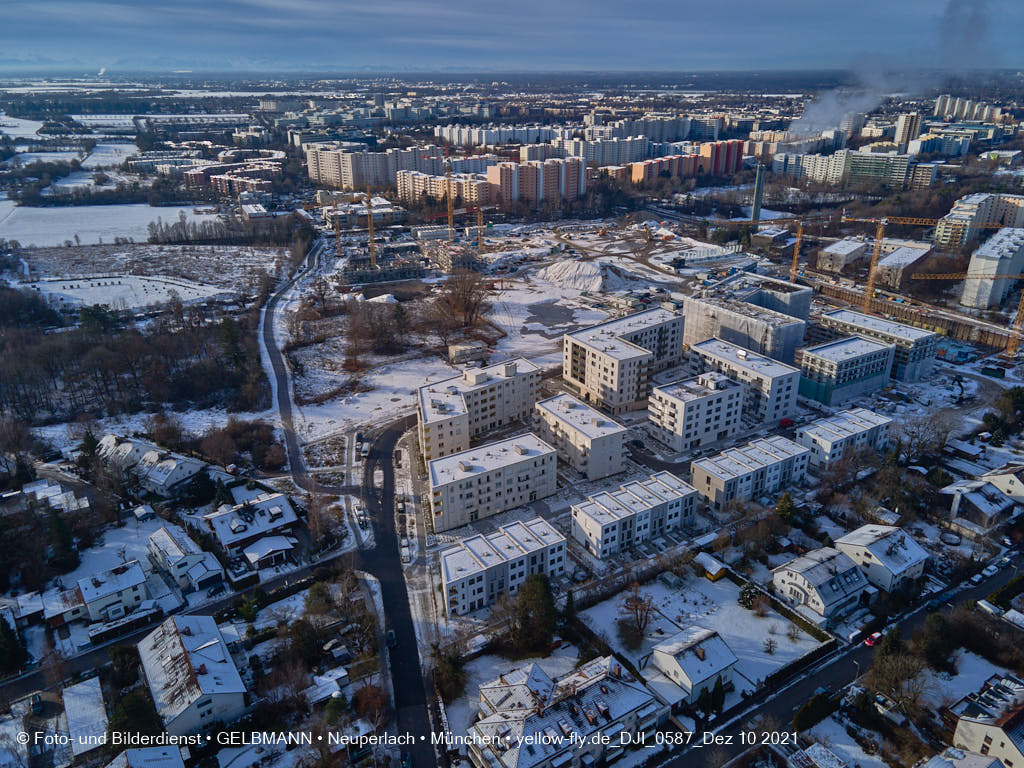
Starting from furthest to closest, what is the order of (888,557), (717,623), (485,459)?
(485,459)
(888,557)
(717,623)

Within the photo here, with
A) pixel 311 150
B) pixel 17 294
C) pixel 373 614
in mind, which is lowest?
pixel 373 614

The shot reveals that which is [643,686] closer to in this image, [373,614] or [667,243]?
[373,614]

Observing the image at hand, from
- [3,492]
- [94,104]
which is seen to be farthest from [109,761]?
[94,104]

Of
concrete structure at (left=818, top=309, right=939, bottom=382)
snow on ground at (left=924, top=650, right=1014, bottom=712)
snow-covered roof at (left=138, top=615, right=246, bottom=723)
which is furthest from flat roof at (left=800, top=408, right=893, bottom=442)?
snow-covered roof at (left=138, top=615, right=246, bottom=723)

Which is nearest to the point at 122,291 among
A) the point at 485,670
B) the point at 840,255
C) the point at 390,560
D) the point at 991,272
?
the point at 390,560

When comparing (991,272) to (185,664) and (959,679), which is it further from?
(185,664)
